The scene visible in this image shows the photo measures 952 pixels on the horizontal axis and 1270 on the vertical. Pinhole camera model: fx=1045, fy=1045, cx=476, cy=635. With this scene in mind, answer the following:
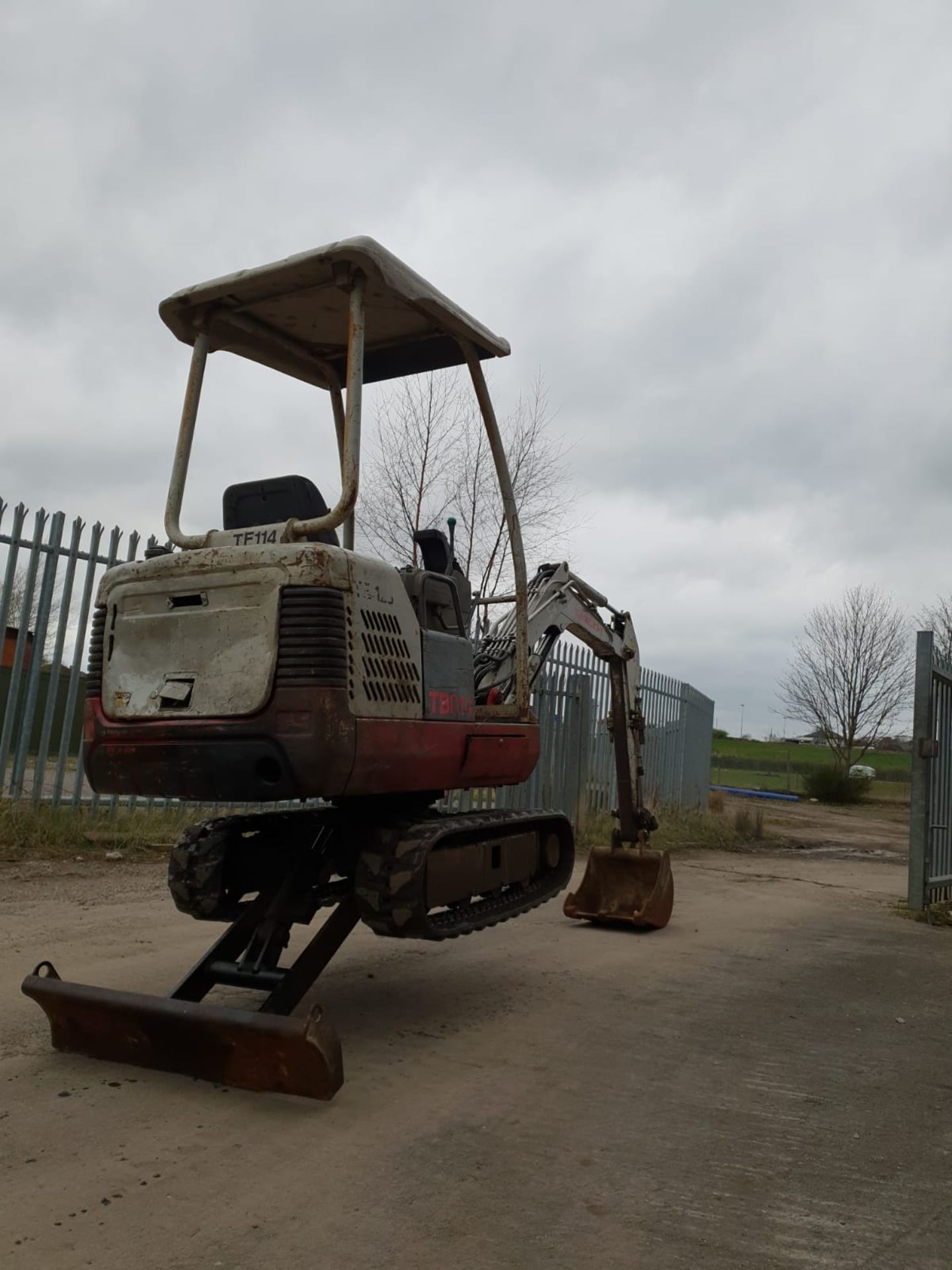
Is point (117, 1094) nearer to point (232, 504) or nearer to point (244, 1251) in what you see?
point (244, 1251)

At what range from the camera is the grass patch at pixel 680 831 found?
42.6ft

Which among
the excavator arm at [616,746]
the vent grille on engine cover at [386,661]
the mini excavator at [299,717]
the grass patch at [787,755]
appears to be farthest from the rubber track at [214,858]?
the grass patch at [787,755]

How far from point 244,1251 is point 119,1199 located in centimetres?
46

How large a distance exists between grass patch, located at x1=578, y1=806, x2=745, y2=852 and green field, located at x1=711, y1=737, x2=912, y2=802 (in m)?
12.5

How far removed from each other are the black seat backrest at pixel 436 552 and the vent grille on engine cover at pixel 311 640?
1.41 metres

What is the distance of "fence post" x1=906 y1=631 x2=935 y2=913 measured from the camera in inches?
322

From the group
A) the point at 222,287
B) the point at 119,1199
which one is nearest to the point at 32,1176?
the point at 119,1199

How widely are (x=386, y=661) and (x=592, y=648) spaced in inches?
141

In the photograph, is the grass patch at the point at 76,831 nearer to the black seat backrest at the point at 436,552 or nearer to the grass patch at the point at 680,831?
the black seat backrest at the point at 436,552

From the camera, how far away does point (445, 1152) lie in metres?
3.16

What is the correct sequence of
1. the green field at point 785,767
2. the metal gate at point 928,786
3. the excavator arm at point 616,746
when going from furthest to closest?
the green field at point 785,767
the metal gate at point 928,786
the excavator arm at point 616,746

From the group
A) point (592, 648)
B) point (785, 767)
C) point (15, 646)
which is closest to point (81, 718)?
point (15, 646)

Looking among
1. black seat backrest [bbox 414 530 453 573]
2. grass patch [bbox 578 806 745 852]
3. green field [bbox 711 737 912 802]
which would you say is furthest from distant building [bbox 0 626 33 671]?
green field [bbox 711 737 912 802]

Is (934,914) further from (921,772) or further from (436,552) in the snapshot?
(436,552)
